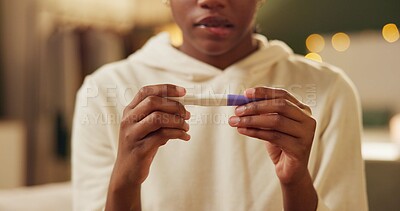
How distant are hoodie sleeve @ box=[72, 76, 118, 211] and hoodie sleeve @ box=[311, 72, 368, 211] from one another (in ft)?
1.30

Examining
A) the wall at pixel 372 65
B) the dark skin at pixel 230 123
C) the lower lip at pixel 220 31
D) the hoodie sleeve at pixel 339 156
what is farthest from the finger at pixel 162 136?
the wall at pixel 372 65

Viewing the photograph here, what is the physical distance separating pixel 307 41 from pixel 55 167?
163 centimetres

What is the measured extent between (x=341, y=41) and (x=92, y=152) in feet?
6.75

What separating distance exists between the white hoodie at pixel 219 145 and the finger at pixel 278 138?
225mm

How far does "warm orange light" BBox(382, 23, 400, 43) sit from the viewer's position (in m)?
2.66

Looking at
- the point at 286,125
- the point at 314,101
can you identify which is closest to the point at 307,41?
the point at 314,101

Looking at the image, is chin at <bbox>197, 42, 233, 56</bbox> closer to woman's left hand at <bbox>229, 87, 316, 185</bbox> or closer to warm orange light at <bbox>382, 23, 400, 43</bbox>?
woman's left hand at <bbox>229, 87, 316, 185</bbox>

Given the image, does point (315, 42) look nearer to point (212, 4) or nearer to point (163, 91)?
point (212, 4)

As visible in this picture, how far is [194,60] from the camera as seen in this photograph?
1.04 meters

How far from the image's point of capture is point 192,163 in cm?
100

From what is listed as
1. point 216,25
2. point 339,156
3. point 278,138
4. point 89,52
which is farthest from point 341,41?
point 278,138

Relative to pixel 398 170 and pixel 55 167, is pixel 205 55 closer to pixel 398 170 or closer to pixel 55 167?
pixel 398 170

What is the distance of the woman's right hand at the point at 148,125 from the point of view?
0.73 metres

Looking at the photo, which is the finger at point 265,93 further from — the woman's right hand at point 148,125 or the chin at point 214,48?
the chin at point 214,48
